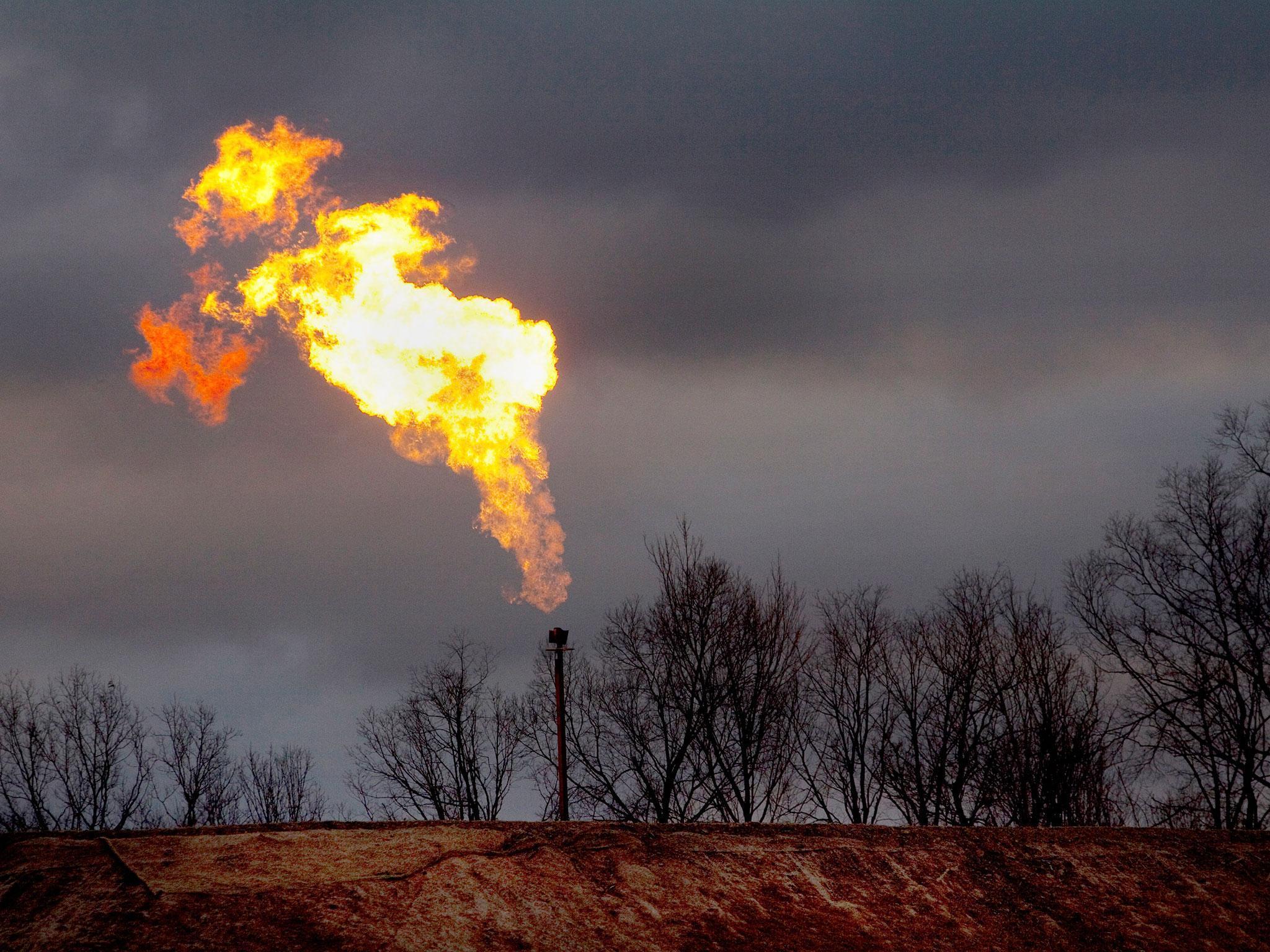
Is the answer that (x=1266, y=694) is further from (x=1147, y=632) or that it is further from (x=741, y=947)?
(x=741, y=947)

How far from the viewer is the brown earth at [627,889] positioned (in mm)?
16500

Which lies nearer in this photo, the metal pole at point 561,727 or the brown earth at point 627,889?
the brown earth at point 627,889

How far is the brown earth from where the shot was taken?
1650cm

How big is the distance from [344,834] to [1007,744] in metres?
30.2

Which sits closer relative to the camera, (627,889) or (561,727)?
(627,889)

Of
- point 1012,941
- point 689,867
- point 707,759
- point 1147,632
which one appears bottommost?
point 1012,941

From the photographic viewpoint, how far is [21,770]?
47875 millimetres

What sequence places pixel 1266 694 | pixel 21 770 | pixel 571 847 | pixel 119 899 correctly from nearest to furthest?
pixel 119 899
pixel 571 847
pixel 1266 694
pixel 21 770

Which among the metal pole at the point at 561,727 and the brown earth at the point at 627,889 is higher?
the metal pole at the point at 561,727

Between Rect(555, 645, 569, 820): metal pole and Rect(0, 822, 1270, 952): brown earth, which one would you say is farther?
Rect(555, 645, 569, 820): metal pole

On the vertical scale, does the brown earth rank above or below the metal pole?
below

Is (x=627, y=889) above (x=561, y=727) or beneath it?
beneath

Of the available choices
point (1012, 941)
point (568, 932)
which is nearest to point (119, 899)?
point (568, 932)

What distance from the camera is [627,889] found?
19.2 m
